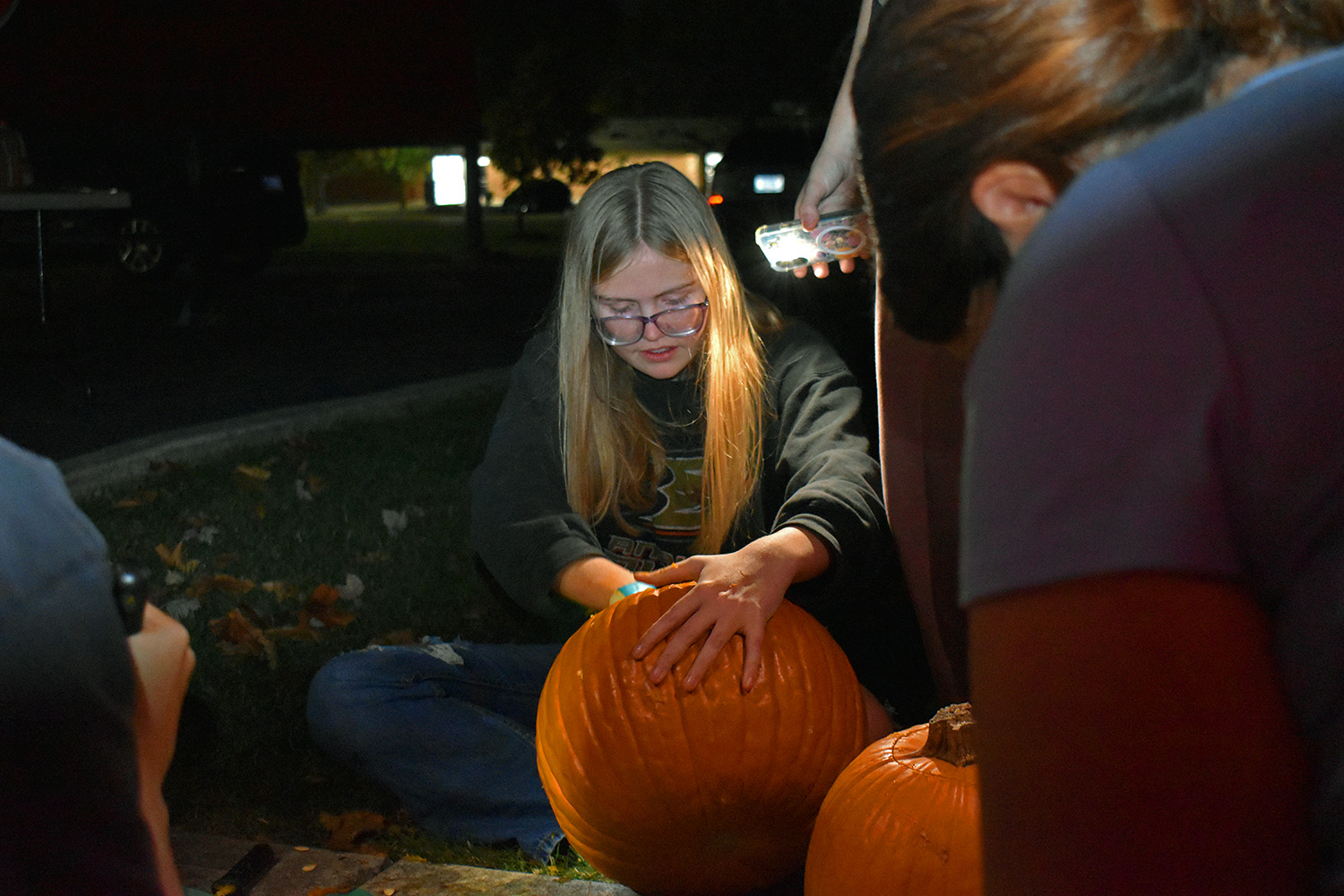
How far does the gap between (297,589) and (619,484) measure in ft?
5.53

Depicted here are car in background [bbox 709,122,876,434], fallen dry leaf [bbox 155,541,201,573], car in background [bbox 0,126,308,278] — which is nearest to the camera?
fallen dry leaf [bbox 155,541,201,573]

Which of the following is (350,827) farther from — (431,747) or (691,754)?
(691,754)

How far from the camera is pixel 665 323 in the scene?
2840mm

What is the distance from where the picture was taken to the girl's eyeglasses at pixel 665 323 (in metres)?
2.84

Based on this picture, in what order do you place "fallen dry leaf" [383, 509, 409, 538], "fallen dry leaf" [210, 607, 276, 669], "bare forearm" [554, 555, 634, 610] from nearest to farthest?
1. "bare forearm" [554, 555, 634, 610]
2. "fallen dry leaf" [210, 607, 276, 669]
3. "fallen dry leaf" [383, 509, 409, 538]

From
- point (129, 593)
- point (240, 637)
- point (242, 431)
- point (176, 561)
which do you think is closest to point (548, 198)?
point (242, 431)

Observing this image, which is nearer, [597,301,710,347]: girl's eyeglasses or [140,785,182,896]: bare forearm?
[140,785,182,896]: bare forearm

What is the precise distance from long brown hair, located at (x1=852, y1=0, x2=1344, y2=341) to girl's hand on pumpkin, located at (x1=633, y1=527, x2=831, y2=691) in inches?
49.6

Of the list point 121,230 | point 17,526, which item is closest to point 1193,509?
point 17,526

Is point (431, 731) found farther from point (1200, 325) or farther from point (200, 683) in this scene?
point (1200, 325)

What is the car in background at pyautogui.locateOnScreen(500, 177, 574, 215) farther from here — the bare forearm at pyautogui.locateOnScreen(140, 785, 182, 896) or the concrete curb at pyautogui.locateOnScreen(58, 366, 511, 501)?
the bare forearm at pyautogui.locateOnScreen(140, 785, 182, 896)

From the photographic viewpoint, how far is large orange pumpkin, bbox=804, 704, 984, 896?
1.90m

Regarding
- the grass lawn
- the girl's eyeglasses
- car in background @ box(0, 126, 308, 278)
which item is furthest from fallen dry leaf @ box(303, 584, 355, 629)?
car in background @ box(0, 126, 308, 278)

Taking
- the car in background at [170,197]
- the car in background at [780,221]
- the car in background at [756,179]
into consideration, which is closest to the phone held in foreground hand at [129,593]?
the car in background at [780,221]
